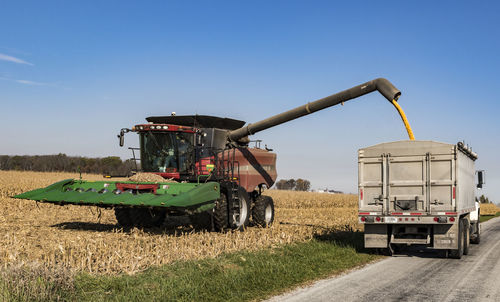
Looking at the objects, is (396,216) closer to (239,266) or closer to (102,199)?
(239,266)

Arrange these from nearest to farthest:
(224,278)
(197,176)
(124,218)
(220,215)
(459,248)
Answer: (224,278) < (459,248) < (220,215) < (197,176) < (124,218)

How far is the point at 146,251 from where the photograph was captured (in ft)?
31.6

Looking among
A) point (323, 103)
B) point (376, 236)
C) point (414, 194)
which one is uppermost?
point (323, 103)

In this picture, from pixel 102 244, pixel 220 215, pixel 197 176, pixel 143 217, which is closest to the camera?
pixel 102 244

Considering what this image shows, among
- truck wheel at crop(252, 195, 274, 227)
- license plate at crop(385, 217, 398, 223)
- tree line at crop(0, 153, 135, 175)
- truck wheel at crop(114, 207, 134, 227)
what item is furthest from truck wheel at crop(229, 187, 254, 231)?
tree line at crop(0, 153, 135, 175)

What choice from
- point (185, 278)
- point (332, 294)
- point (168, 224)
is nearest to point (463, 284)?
point (332, 294)

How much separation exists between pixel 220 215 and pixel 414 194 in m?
5.31

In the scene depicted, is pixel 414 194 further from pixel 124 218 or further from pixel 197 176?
pixel 124 218

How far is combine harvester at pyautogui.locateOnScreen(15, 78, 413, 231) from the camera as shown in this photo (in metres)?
12.4

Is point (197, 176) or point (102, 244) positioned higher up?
point (197, 176)

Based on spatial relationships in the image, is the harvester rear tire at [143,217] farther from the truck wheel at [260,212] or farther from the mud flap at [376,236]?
the mud flap at [376,236]

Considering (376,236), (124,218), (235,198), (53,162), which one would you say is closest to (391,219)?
(376,236)

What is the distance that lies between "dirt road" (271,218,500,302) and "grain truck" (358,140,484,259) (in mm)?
575

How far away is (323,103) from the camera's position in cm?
1648
